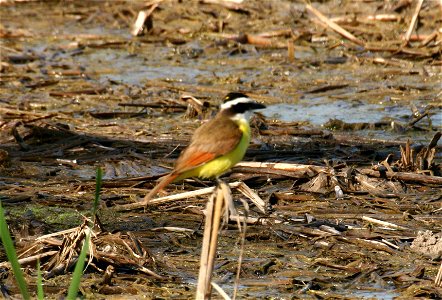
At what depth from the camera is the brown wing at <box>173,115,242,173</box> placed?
5559mm

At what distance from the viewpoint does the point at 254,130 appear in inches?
412

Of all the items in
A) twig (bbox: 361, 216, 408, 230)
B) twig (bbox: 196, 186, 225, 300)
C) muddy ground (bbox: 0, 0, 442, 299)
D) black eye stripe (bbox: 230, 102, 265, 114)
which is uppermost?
black eye stripe (bbox: 230, 102, 265, 114)

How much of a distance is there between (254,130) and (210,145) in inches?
192

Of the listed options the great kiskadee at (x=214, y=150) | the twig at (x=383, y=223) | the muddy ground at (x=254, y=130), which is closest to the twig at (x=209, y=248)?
the great kiskadee at (x=214, y=150)

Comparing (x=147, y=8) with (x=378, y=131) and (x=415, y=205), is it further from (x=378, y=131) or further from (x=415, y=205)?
(x=415, y=205)

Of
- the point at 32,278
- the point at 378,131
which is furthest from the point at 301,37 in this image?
the point at 32,278

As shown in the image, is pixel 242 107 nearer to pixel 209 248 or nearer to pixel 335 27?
pixel 209 248

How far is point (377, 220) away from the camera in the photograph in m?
7.68

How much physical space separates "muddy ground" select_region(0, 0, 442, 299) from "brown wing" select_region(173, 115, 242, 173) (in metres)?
1.20

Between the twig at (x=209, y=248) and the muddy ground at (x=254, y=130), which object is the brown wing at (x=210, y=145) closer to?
the twig at (x=209, y=248)

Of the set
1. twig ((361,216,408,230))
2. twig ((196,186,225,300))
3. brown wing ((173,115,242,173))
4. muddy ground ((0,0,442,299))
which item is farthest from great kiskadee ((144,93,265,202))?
twig ((361,216,408,230))

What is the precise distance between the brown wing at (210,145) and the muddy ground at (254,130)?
1.20m

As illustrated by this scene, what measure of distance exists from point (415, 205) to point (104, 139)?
3.23 m

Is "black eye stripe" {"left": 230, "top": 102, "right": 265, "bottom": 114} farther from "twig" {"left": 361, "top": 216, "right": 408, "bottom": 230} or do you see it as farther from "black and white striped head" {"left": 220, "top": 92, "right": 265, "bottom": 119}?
"twig" {"left": 361, "top": 216, "right": 408, "bottom": 230}
